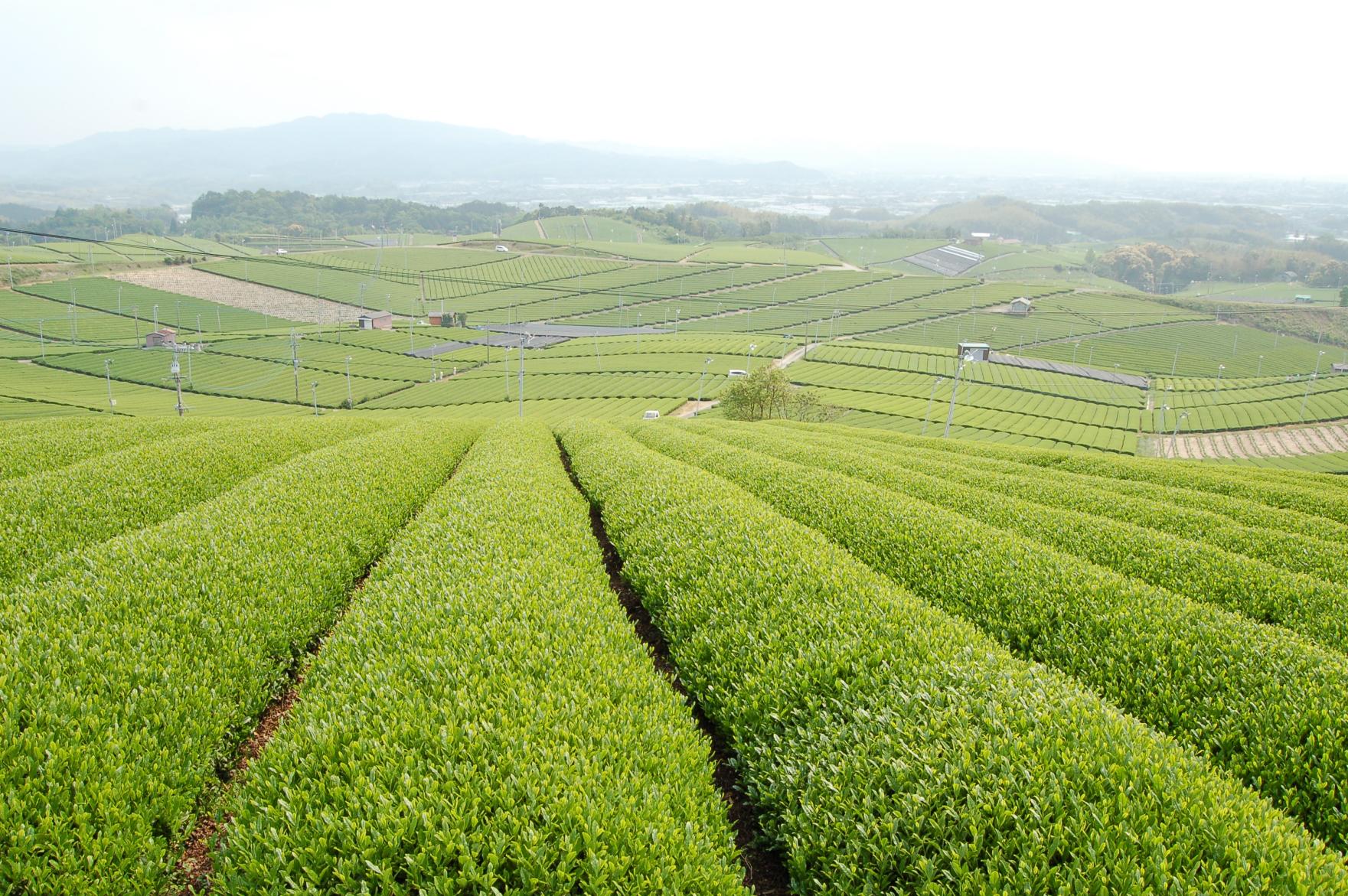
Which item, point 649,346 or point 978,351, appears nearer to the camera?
point 978,351

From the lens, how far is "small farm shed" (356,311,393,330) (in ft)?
414

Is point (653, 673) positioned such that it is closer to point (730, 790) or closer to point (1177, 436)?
point (730, 790)

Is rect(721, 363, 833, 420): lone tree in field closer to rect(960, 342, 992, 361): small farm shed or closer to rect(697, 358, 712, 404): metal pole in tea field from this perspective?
rect(697, 358, 712, 404): metal pole in tea field

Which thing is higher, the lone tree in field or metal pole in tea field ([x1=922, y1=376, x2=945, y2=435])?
the lone tree in field

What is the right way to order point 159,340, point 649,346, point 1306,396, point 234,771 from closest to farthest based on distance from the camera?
point 234,771 < point 1306,396 < point 159,340 < point 649,346

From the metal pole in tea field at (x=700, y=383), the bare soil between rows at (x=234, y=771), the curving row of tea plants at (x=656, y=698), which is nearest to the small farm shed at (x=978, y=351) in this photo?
the metal pole in tea field at (x=700, y=383)

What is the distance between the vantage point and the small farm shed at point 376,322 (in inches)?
4963

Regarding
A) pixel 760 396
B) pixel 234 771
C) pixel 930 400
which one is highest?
pixel 234 771

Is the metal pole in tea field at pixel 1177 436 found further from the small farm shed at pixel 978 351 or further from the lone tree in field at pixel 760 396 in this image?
the lone tree in field at pixel 760 396

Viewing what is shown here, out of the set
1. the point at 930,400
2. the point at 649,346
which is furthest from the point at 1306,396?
the point at 649,346

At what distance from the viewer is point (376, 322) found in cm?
12700

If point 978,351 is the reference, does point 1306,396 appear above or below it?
below

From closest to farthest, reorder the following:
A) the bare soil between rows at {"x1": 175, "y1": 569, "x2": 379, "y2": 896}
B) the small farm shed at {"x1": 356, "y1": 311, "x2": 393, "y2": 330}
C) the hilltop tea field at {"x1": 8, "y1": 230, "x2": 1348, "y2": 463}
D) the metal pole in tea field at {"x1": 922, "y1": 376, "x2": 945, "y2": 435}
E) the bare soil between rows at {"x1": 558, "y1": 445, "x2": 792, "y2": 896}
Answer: the bare soil between rows at {"x1": 175, "y1": 569, "x2": 379, "y2": 896} < the bare soil between rows at {"x1": 558, "y1": 445, "x2": 792, "y2": 896} < the metal pole in tea field at {"x1": 922, "y1": 376, "x2": 945, "y2": 435} < the hilltop tea field at {"x1": 8, "y1": 230, "x2": 1348, "y2": 463} < the small farm shed at {"x1": 356, "y1": 311, "x2": 393, "y2": 330}

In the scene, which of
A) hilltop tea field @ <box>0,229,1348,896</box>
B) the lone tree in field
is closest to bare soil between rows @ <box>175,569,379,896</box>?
hilltop tea field @ <box>0,229,1348,896</box>
